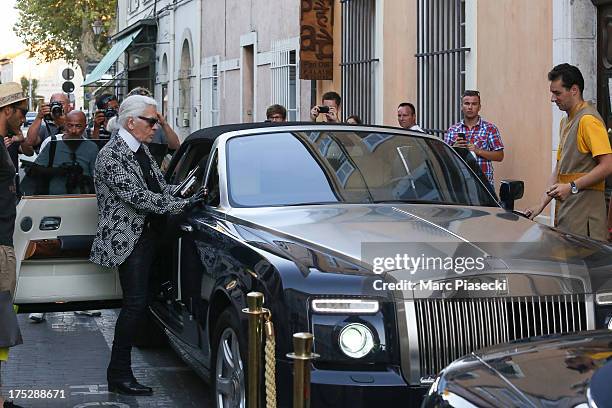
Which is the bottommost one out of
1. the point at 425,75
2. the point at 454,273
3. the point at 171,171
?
the point at 454,273

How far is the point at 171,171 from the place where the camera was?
339 inches

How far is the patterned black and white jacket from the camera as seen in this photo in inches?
281

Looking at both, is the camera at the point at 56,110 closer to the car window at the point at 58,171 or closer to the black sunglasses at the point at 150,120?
the car window at the point at 58,171

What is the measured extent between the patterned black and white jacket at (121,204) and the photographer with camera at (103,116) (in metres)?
5.40

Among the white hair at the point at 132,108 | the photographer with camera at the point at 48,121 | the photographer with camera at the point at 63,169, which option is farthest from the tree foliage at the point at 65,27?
the white hair at the point at 132,108

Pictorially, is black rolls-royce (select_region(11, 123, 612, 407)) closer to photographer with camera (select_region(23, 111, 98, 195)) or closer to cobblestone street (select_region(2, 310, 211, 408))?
cobblestone street (select_region(2, 310, 211, 408))

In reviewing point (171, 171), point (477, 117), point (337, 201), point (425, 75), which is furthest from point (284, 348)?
point (425, 75)

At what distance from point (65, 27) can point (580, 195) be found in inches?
1995

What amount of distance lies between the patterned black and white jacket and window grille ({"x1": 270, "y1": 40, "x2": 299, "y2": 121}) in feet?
40.9

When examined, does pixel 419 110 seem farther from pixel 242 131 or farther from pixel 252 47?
pixel 252 47

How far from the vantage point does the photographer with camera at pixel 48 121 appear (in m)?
12.0

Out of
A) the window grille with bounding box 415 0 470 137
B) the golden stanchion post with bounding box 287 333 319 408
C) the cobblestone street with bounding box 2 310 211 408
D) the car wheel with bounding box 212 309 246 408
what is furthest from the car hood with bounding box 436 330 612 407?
the window grille with bounding box 415 0 470 137

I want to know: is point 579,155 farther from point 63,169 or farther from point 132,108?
point 63,169

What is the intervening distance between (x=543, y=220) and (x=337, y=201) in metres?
4.47
